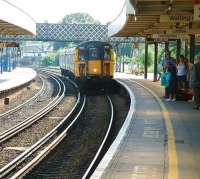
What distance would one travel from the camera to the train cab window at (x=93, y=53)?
111 feet

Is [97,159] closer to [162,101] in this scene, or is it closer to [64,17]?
[162,101]

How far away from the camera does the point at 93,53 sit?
33750 millimetres

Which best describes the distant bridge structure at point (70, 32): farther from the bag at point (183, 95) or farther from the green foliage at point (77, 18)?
the green foliage at point (77, 18)

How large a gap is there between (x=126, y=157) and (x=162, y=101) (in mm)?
11692

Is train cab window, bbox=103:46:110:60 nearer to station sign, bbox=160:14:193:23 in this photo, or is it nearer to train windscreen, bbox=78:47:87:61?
train windscreen, bbox=78:47:87:61

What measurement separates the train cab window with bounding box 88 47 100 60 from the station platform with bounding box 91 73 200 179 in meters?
16.4

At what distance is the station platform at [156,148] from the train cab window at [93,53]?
53.8 ft

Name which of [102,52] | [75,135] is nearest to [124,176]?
[75,135]

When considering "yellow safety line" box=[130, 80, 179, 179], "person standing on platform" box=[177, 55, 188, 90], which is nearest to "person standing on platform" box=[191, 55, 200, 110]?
"yellow safety line" box=[130, 80, 179, 179]

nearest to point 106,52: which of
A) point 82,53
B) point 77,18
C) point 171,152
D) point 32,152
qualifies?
point 82,53

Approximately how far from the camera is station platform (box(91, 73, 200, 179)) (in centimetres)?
848

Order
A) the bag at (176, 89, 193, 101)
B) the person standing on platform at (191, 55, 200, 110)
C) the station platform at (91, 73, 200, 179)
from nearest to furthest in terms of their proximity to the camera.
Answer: the station platform at (91, 73, 200, 179)
the person standing on platform at (191, 55, 200, 110)
the bag at (176, 89, 193, 101)

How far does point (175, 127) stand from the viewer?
539 inches

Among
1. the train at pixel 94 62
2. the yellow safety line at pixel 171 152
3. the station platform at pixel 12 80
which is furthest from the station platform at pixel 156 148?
the train at pixel 94 62
